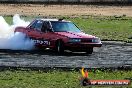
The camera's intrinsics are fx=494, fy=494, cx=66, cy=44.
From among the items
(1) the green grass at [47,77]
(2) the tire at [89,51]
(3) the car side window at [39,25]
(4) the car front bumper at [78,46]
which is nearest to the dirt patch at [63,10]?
(3) the car side window at [39,25]

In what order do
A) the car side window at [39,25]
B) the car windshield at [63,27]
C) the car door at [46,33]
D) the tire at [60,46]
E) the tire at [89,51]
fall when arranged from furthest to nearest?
the car side window at [39,25] < the car windshield at [63,27] < the car door at [46,33] < the tire at [89,51] < the tire at [60,46]

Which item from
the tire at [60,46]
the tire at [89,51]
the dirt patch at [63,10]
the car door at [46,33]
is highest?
the car door at [46,33]

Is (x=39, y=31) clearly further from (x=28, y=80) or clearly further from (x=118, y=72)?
(x=28, y=80)

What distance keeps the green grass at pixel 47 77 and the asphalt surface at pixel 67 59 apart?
1454 mm

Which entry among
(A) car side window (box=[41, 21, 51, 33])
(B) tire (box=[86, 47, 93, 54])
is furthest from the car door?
(B) tire (box=[86, 47, 93, 54])

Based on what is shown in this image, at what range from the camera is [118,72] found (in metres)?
14.2

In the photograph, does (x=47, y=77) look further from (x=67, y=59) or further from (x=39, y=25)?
(x=39, y=25)

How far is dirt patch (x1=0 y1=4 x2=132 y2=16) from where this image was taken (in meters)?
52.7

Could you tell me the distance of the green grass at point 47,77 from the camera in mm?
11578

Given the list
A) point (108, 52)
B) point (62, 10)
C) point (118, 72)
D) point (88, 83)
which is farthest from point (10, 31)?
point (62, 10)

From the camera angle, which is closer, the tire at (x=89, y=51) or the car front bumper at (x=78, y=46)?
the car front bumper at (x=78, y=46)

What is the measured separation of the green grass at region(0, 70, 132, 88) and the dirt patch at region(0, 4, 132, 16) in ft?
122

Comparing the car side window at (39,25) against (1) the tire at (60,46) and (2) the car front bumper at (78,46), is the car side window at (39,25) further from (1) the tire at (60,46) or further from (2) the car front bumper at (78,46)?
(2) the car front bumper at (78,46)

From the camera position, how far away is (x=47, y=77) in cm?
1282
